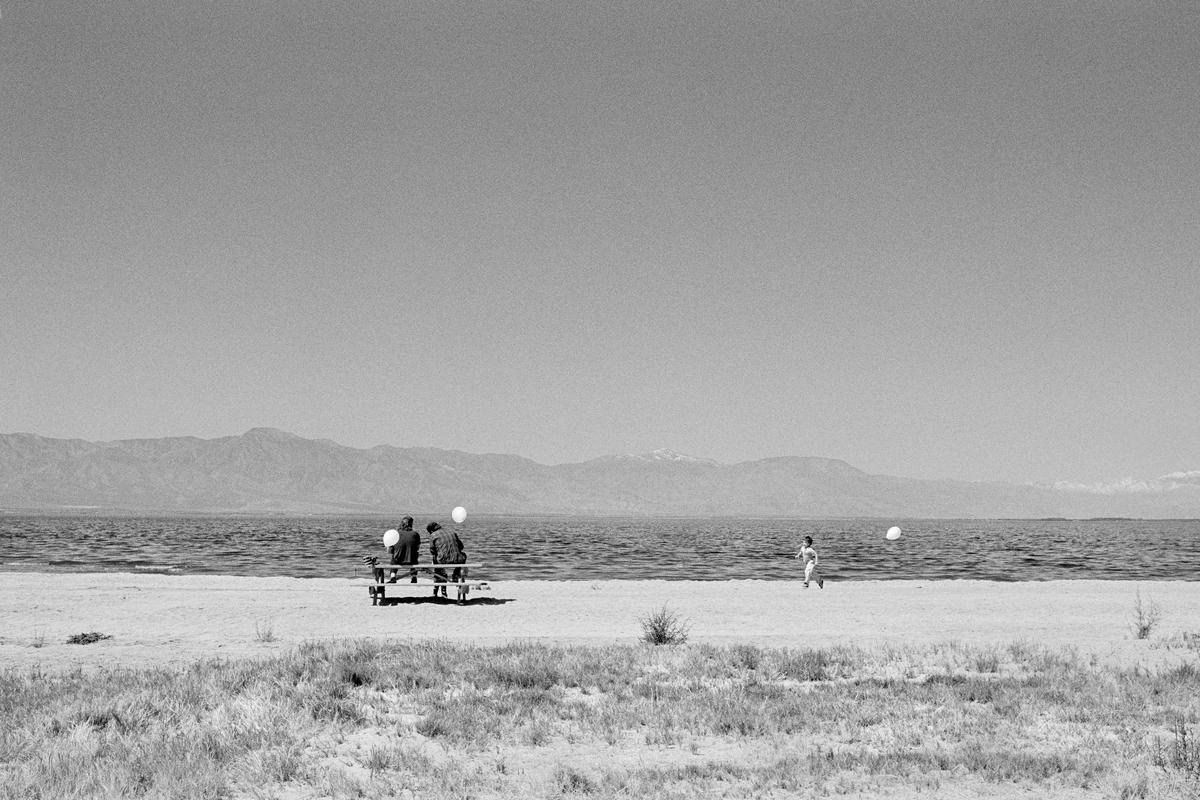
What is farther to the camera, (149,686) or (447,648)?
(447,648)

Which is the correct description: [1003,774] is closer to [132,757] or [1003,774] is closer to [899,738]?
[899,738]

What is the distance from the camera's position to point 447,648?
14.9 m

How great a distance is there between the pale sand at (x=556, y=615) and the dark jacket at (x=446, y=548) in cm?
103

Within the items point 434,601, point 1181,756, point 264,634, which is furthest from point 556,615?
point 1181,756

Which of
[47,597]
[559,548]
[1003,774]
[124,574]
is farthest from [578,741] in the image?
[559,548]

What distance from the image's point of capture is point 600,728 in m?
9.98

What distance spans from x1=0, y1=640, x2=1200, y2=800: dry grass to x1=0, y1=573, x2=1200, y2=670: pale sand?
317 centimetres

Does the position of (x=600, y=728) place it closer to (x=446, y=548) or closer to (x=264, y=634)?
(x=264, y=634)

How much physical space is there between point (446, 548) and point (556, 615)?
3457 millimetres

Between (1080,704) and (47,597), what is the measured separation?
22870mm

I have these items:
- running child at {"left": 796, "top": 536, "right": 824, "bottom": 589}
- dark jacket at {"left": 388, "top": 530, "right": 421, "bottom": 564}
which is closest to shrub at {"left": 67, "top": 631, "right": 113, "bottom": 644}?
dark jacket at {"left": 388, "top": 530, "right": 421, "bottom": 564}

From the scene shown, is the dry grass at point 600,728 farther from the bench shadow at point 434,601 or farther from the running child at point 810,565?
the running child at point 810,565

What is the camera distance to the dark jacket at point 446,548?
23656 mm

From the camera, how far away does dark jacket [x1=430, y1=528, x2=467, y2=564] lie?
23656 mm
